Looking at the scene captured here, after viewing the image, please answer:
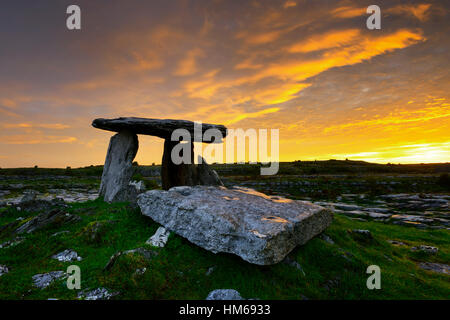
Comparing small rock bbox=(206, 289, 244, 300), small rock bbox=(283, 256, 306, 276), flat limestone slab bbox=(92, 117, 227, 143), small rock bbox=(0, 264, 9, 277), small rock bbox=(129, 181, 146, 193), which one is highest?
flat limestone slab bbox=(92, 117, 227, 143)

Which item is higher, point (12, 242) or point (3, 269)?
point (12, 242)

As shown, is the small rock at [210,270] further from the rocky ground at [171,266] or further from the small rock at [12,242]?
the small rock at [12,242]

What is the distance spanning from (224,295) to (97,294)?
105 inches

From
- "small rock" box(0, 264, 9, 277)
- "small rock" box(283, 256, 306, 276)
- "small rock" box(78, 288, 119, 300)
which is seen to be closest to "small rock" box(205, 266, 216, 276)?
"small rock" box(283, 256, 306, 276)

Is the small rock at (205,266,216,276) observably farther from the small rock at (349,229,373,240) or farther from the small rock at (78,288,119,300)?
the small rock at (349,229,373,240)

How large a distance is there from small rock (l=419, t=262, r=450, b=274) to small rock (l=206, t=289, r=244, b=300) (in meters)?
7.52

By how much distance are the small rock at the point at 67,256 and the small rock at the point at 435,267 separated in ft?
37.4

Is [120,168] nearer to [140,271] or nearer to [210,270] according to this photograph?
[140,271]

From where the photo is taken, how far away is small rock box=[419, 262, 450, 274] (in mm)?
8148

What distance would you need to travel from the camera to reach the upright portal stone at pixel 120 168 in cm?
1270

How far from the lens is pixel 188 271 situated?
590 centimetres

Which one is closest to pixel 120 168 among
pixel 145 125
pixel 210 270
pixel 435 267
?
pixel 145 125
